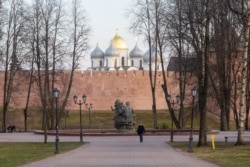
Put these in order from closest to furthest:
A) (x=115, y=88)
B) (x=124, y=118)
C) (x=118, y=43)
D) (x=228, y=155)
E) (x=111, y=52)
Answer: (x=228, y=155) → (x=124, y=118) → (x=115, y=88) → (x=111, y=52) → (x=118, y=43)

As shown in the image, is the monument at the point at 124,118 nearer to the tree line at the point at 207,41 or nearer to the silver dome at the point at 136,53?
the tree line at the point at 207,41

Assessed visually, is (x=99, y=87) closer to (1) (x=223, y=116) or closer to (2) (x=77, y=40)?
(2) (x=77, y=40)

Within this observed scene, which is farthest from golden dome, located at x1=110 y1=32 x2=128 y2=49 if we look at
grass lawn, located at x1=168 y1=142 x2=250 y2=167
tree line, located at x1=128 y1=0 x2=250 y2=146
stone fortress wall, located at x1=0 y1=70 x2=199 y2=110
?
grass lawn, located at x1=168 y1=142 x2=250 y2=167

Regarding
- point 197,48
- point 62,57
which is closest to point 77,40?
point 62,57

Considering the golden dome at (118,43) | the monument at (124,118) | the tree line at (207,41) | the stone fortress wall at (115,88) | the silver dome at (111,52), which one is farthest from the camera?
the golden dome at (118,43)

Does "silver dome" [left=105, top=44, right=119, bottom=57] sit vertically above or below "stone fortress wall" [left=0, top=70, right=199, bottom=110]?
above

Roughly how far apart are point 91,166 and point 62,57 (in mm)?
29374

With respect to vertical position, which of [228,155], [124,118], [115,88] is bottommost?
[228,155]

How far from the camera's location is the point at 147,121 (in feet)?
214

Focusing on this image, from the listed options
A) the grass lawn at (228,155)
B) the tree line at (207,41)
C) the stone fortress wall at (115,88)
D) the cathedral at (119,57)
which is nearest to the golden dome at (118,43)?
the cathedral at (119,57)

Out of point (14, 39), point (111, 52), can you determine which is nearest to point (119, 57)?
point (111, 52)

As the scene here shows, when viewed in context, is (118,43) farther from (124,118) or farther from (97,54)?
(124,118)

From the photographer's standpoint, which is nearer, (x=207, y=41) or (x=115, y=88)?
(x=207, y=41)

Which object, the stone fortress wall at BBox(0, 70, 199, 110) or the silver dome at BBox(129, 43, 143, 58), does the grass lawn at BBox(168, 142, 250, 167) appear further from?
the silver dome at BBox(129, 43, 143, 58)
